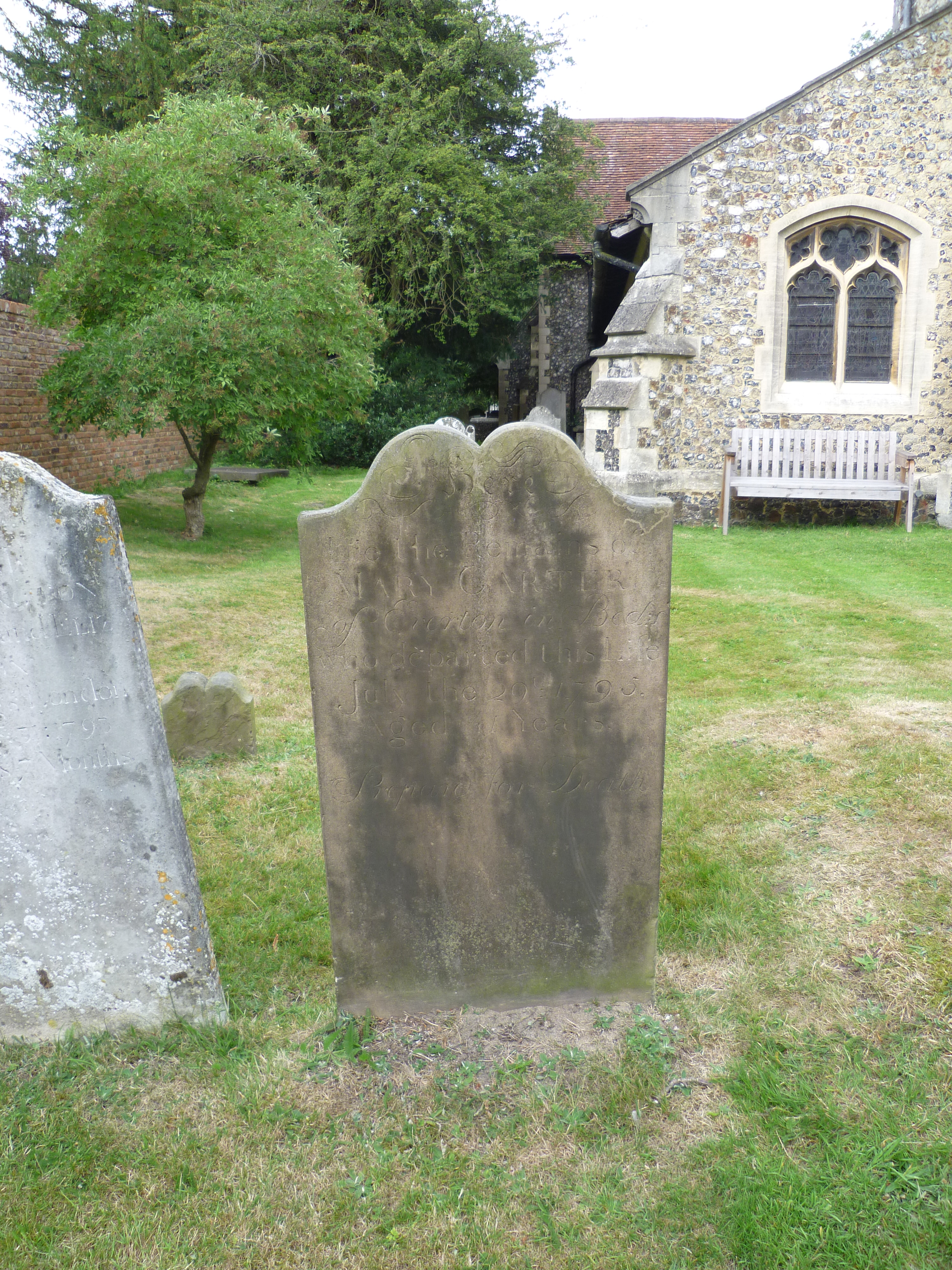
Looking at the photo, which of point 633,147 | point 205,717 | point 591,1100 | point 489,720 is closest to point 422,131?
point 633,147

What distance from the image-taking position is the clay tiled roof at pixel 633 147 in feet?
75.5

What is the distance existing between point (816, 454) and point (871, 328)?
6.74 ft

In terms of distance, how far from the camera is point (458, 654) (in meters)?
2.62

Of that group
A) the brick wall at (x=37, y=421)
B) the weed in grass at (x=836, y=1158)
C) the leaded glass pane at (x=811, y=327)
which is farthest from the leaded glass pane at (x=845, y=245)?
the weed in grass at (x=836, y=1158)

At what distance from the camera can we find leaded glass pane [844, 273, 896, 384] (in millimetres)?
13000

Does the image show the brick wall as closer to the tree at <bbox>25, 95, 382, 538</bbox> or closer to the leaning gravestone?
the tree at <bbox>25, 95, 382, 538</bbox>

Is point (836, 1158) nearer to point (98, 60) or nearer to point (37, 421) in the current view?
point (37, 421)

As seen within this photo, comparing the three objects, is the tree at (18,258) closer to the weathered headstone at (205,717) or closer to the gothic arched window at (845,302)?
the gothic arched window at (845,302)

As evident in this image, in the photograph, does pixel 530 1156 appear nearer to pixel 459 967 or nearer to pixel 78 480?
pixel 459 967

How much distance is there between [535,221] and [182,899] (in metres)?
20.0

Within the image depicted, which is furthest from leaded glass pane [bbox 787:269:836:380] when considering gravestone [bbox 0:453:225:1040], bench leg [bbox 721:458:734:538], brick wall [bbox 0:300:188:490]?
gravestone [bbox 0:453:225:1040]

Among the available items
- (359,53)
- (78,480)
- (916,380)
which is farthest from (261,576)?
→ (359,53)

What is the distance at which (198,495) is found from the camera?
1220 cm

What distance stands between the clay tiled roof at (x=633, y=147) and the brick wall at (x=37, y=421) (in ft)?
44.3
